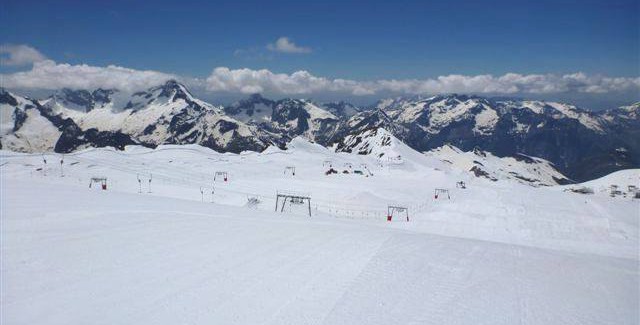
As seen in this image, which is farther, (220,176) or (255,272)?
(220,176)

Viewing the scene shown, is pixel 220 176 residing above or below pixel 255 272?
above

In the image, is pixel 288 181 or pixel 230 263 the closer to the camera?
pixel 230 263

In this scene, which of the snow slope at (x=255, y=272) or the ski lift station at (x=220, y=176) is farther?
the ski lift station at (x=220, y=176)

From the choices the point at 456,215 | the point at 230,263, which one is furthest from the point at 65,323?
the point at 456,215

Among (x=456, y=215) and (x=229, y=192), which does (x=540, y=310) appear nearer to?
(x=456, y=215)

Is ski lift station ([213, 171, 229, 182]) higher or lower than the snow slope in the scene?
higher

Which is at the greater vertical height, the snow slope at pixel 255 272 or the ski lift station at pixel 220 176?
the ski lift station at pixel 220 176

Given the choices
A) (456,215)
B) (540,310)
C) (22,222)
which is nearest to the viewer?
(540,310)

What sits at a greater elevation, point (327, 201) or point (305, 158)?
point (305, 158)

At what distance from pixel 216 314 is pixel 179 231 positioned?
16682 millimetres

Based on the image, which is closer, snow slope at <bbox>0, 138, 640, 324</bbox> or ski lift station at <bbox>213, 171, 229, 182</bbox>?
snow slope at <bbox>0, 138, 640, 324</bbox>

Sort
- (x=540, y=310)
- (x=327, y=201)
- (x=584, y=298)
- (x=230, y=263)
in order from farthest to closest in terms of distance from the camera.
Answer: (x=327, y=201), (x=230, y=263), (x=584, y=298), (x=540, y=310)

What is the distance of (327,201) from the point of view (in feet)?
306

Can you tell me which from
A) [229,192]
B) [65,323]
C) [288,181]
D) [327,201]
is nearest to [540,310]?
[65,323]
